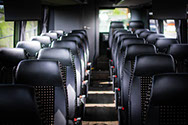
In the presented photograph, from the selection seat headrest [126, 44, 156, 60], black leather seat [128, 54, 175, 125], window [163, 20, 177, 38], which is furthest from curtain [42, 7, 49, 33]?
black leather seat [128, 54, 175, 125]

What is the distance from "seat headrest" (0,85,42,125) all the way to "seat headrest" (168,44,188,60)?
3.86 meters

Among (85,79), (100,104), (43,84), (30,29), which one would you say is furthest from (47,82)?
(30,29)

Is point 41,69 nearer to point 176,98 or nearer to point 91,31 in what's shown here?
point 176,98

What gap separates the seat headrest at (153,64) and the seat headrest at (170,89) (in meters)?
0.87

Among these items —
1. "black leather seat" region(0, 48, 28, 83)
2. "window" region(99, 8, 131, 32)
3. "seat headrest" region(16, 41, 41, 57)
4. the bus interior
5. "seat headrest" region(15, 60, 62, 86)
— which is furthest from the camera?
"window" region(99, 8, 131, 32)

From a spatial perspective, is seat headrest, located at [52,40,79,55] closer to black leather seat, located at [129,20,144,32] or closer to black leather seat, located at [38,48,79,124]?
black leather seat, located at [38,48,79,124]

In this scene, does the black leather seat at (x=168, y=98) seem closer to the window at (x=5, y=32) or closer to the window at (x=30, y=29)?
the window at (x=5, y=32)

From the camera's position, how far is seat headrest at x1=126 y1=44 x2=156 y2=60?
4.14 meters

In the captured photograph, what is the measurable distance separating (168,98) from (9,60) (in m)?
3.19

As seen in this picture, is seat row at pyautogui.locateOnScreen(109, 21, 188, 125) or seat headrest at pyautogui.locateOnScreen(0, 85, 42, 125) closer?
seat headrest at pyautogui.locateOnScreen(0, 85, 42, 125)

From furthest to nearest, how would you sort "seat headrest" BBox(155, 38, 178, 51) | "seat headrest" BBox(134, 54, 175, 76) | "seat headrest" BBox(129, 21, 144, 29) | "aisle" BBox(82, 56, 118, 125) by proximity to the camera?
"seat headrest" BBox(129, 21, 144, 29) < "seat headrest" BBox(155, 38, 178, 51) < "aisle" BBox(82, 56, 118, 125) < "seat headrest" BBox(134, 54, 175, 76)

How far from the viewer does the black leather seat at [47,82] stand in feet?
8.52

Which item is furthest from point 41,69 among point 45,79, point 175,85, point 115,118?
point 115,118

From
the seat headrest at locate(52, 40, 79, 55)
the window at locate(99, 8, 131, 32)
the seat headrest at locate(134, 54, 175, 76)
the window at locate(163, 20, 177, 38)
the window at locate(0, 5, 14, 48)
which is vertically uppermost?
the window at locate(99, 8, 131, 32)
